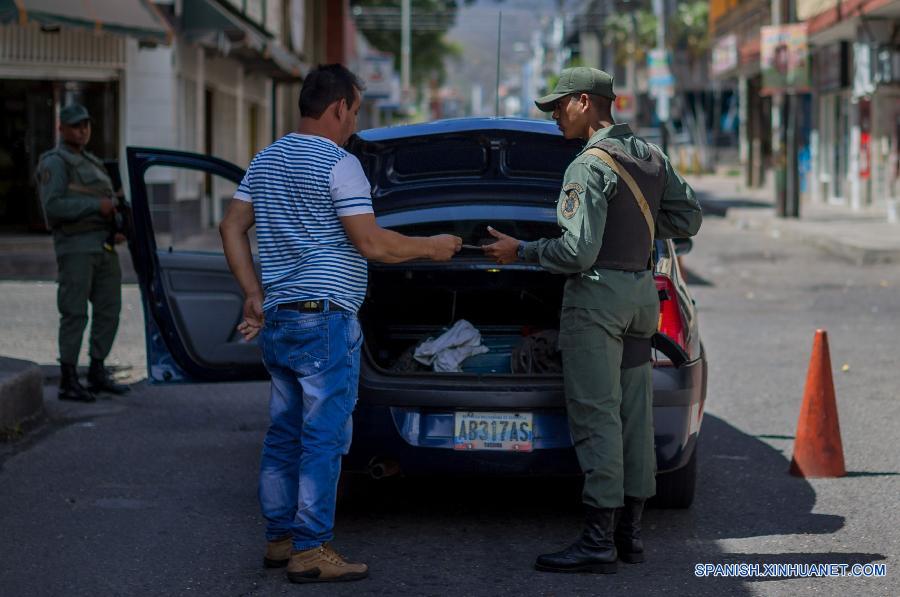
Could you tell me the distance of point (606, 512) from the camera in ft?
16.2

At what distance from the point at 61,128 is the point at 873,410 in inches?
203

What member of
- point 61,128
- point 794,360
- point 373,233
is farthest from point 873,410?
point 61,128

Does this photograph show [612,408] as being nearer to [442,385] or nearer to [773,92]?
[442,385]

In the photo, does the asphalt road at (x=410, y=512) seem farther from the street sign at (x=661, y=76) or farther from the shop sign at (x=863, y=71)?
the street sign at (x=661, y=76)

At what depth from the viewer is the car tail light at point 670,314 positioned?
5449mm

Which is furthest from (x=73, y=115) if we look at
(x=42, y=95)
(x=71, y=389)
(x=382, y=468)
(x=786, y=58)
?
(x=786, y=58)

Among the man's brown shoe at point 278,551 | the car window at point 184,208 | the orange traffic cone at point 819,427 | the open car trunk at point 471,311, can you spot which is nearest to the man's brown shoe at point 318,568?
the man's brown shoe at point 278,551

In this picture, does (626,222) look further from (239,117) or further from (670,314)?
(239,117)

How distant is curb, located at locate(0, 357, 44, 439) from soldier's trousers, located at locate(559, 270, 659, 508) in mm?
3574

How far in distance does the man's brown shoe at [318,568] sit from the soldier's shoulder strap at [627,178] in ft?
5.29

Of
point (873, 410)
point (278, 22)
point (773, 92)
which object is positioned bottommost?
point (873, 410)

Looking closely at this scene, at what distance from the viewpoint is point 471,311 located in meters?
7.15

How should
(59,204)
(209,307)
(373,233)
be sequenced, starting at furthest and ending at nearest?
(59,204)
(209,307)
(373,233)

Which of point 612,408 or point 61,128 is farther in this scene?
point 61,128
